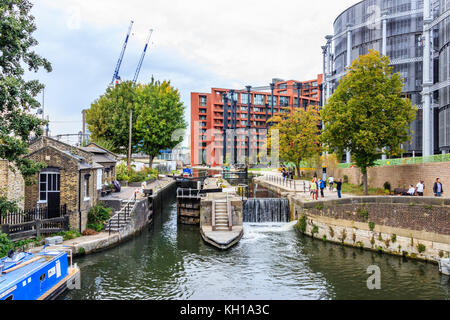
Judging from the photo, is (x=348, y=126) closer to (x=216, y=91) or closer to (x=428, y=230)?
(x=428, y=230)

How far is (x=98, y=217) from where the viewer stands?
2258 cm

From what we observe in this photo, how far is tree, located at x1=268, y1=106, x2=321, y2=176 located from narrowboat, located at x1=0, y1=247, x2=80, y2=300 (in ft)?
117

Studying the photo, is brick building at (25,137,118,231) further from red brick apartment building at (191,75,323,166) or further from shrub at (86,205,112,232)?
red brick apartment building at (191,75,323,166)

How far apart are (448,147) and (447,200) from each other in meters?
25.4

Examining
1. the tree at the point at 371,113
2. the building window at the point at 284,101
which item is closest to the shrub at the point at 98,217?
the tree at the point at 371,113

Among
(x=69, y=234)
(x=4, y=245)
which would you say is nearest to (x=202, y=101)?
(x=69, y=234)

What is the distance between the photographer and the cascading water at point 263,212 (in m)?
29.3

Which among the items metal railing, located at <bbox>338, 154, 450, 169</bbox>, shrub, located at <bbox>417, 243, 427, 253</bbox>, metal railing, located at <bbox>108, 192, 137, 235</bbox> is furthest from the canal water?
metal railing, located at <bbox>338, 154, 450, 169</bbox>

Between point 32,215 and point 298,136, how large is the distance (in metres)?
34.3

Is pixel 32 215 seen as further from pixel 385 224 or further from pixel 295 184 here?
pixel 295 184

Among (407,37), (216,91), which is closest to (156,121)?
(407,37)

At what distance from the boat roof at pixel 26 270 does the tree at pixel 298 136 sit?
36401 mm

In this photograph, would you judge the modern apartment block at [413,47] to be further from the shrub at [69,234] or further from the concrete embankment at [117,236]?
the shrub at [69,234]

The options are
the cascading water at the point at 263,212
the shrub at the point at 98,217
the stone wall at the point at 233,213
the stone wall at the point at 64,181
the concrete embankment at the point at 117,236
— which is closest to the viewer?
the concrete embankment at the point at 117,236
